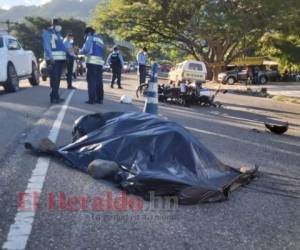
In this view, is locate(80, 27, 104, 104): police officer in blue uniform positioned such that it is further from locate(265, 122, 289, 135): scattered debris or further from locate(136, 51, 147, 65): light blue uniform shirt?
locate(136, 51, 147, 65): light blue uniform shirt

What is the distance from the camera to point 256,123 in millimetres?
12398

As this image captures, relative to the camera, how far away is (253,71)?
151 ft

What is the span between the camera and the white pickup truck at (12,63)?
668 inches

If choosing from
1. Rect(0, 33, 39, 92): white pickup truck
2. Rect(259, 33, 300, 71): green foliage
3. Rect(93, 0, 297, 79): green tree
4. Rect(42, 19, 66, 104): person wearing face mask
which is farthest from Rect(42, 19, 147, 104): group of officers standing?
Rect(259, 33, 300, 71): green foliage

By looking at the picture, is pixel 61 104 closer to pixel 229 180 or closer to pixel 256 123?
pixel 256 123

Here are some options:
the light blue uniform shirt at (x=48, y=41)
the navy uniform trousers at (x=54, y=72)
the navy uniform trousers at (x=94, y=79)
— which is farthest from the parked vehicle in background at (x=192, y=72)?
the light blue uniform shirt at (x=48, y=41)

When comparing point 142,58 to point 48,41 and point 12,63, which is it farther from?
point 48,41

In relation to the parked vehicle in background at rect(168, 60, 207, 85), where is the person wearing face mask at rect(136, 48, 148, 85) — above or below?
above

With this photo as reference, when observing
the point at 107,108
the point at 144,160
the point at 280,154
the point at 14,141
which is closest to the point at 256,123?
the point at 107,108

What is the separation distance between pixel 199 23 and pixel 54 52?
29.5 meters

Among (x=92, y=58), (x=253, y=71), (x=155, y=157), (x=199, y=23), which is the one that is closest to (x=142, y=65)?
(x=92, y=58)

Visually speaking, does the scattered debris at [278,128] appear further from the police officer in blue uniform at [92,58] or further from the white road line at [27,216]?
the white road line at [27,216]

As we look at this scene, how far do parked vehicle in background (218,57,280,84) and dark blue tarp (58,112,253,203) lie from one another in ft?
123

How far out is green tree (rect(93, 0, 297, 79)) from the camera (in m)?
37.5
